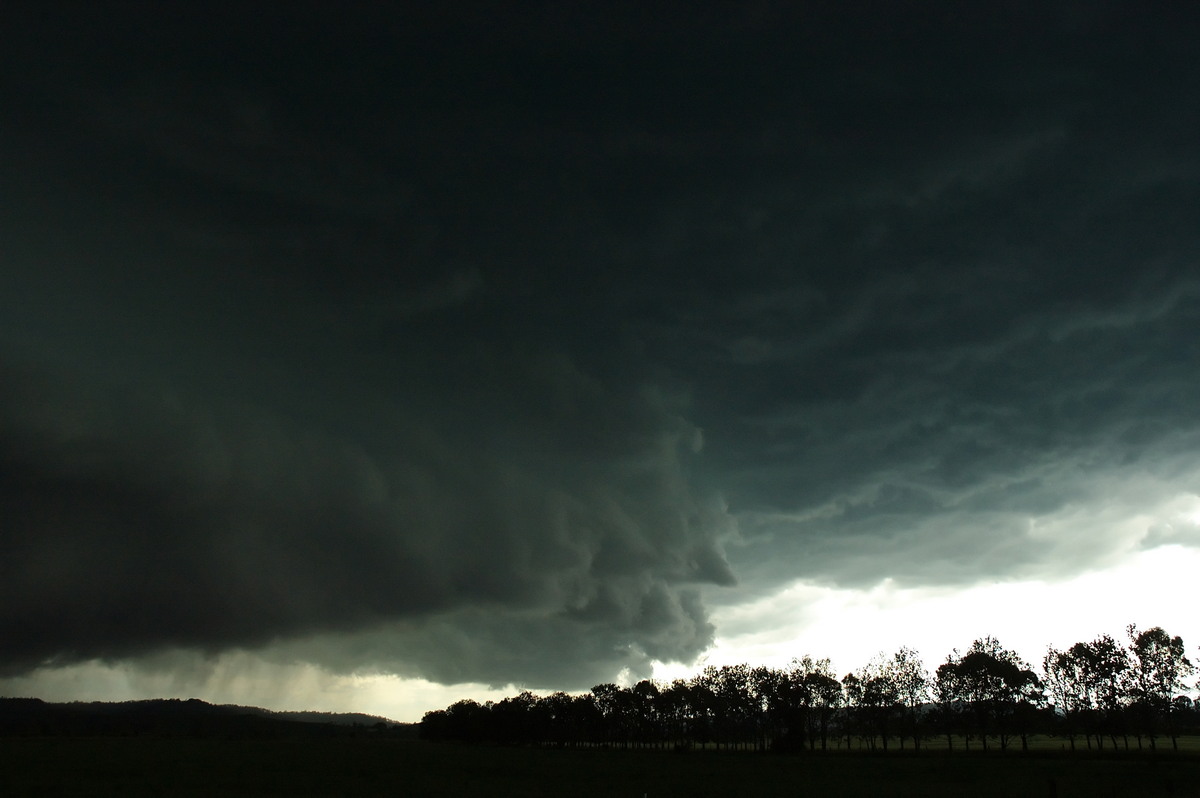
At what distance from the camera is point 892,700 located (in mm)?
195000

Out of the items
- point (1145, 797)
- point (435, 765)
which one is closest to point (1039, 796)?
point (1145, 797)

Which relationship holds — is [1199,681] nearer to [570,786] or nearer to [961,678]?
[961,678]

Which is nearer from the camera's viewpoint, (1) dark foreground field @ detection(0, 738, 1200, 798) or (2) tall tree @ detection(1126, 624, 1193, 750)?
(1) dark foreground field @ detection(0, 738, 1200, 798)

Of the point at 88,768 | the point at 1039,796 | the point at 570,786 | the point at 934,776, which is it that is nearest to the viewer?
the point at 1039,796

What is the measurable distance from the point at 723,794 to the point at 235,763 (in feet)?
316

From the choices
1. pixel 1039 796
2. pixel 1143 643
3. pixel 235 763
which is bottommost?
pixel 235 763

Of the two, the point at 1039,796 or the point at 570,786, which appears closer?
the point at 1039,796

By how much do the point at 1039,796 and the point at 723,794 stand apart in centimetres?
2785

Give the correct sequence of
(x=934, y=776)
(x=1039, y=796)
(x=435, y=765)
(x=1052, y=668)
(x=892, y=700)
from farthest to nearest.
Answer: (x=892, y=700), (x=1052, y=668), (x=435, y=765), (x=934, y=776), (x=1039, y=796)

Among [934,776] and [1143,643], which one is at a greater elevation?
[1143,643]

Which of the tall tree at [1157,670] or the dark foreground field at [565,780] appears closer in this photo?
the dark foreground field at [565,780]

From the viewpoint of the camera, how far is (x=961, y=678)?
173 m

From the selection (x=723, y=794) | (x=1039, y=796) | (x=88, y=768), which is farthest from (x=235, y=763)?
(x=1039, y=796)

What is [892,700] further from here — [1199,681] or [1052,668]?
[1199,681]
